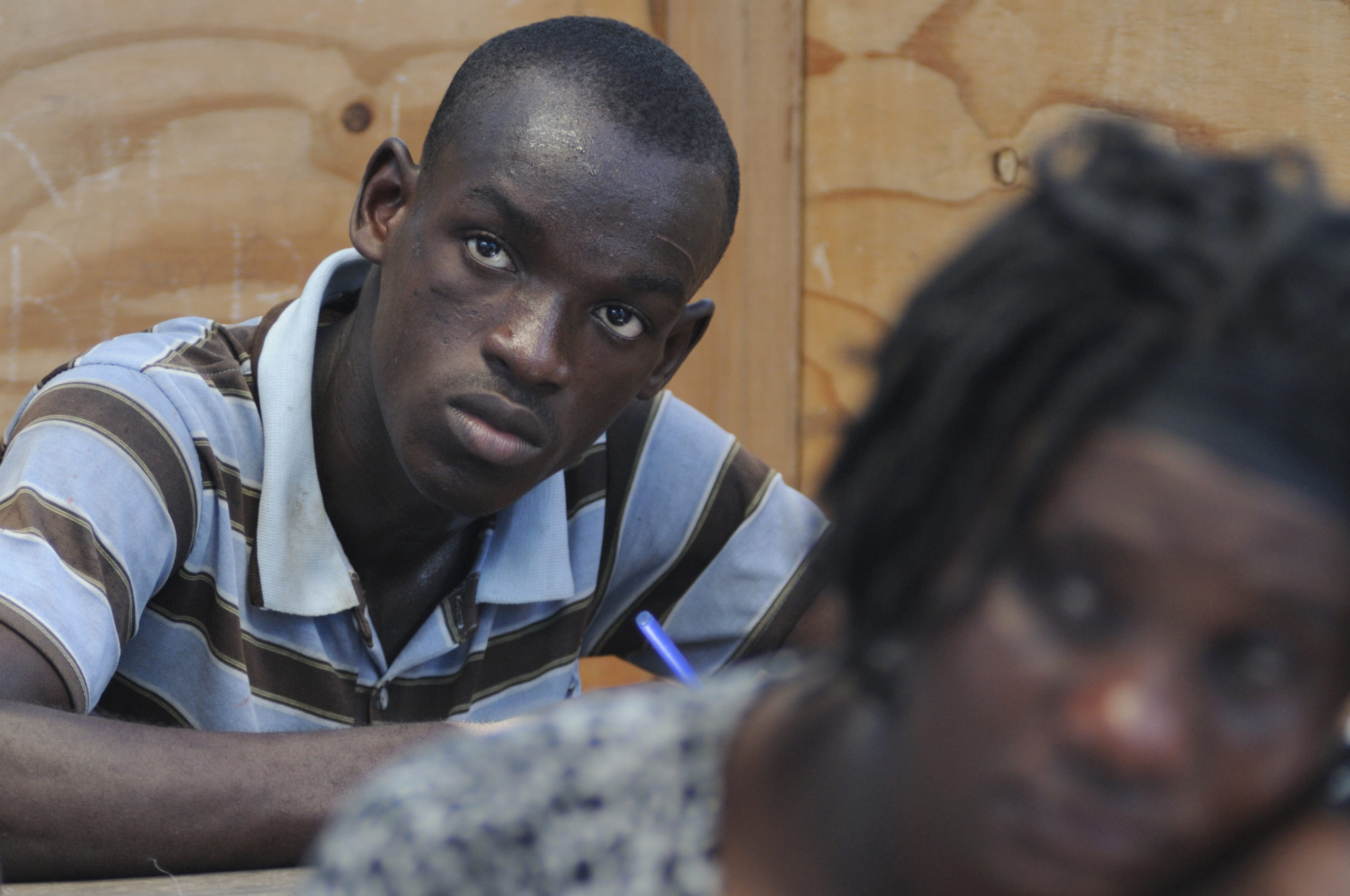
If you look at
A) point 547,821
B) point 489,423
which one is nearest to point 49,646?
point 489,423

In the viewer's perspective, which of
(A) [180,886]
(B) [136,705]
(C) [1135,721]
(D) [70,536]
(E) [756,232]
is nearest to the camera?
(C) [1135,721]

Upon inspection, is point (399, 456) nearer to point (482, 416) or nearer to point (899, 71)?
point (482, 416)

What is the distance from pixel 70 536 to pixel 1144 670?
2.87ft

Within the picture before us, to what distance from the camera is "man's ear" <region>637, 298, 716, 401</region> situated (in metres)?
1.34

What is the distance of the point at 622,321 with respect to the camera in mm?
1185

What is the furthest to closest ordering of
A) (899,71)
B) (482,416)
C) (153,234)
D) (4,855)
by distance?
(899,71) < (153,234) < (482,416) < (4,855)

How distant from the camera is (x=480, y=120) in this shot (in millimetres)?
1192

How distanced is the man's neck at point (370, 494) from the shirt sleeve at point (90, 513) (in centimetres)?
16

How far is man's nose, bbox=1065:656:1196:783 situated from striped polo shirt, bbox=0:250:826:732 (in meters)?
0.81

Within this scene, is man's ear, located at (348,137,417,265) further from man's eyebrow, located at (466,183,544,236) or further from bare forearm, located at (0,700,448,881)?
bare forearm, located at (0,700,448,881)

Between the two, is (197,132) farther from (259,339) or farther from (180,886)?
(180,886)

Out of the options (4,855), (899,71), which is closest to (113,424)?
(4,855)

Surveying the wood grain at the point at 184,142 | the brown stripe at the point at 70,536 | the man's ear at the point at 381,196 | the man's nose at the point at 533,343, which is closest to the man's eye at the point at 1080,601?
the man's nose at the point at 533,343

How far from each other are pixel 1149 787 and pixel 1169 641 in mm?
50
